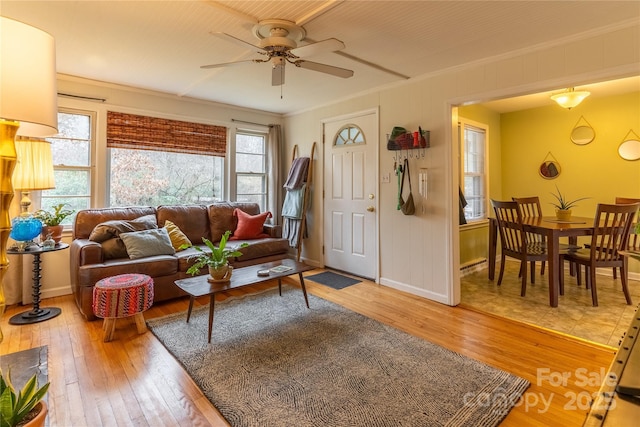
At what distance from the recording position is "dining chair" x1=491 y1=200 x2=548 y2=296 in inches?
136

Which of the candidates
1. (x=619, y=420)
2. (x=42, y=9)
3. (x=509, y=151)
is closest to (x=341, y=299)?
(x=619, y=420)

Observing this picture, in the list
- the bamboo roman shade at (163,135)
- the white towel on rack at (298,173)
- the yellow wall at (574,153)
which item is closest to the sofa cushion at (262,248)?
the white towel on rack at (298,173)

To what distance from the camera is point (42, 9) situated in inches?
84.2

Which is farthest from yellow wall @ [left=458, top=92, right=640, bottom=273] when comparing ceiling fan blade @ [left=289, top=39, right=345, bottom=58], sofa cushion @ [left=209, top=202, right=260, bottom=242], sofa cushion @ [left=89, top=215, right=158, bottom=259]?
sofa cushion @ [left=89, top=215, right=158, bottom=259]

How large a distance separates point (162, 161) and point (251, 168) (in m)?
1.31

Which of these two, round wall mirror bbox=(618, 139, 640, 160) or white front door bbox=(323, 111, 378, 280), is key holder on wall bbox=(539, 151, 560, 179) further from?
white front door bbox=(323, 111, 378, 280)

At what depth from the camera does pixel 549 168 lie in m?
4.77

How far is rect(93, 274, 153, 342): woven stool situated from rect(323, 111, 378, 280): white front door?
2.50 metres

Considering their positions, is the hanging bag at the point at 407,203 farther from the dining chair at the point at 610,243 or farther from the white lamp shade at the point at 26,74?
the white lamp shade at the point at 26,74

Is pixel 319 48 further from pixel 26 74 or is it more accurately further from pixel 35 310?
pixel 35 310

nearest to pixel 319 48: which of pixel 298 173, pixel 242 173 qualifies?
pixel 298 173

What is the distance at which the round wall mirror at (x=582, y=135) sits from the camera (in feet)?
14.3

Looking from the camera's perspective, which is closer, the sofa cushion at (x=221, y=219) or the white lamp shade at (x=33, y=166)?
the white lamp shade at (x=33, y=166)

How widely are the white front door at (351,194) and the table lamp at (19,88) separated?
337 cm
